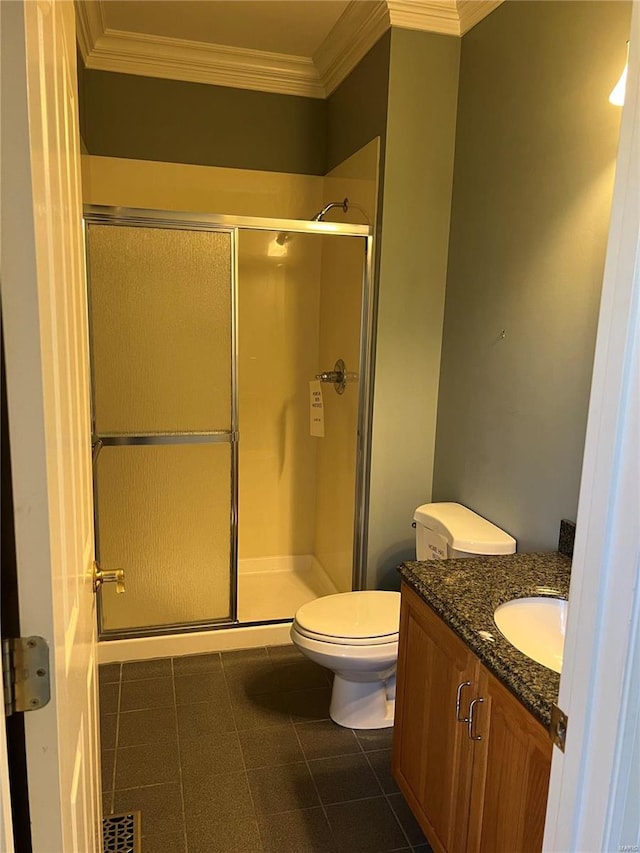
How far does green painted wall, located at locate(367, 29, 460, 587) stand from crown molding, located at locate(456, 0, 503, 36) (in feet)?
0.25

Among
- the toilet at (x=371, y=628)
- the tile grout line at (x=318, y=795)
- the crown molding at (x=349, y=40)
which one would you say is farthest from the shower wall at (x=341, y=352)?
the tile grout line at (x=318, y=795)

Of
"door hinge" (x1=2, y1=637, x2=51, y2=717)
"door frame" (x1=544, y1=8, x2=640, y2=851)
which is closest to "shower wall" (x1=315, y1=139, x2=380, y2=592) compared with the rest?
"door frame" (x1=544, y1=8, x2=640, y2=851)

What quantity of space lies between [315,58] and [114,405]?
195cm

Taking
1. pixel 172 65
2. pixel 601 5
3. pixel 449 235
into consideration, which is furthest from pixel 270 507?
pixel 601 5

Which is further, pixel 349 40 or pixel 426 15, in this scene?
pixel 349 40

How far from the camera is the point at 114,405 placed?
8.76 ft

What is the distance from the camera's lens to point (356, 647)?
84.2 inches

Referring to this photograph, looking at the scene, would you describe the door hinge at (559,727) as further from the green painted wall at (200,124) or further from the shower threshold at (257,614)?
the green painted wall at (200,124)

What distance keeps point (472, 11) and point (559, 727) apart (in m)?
2.46

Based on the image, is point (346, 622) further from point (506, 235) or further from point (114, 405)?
point (506, 235)

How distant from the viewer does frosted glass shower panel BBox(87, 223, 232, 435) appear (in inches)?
102

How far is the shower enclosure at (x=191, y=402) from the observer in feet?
8.57

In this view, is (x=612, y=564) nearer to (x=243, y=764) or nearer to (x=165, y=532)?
(x=243, y=764)

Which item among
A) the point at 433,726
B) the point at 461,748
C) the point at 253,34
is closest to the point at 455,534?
the point at 433,726
